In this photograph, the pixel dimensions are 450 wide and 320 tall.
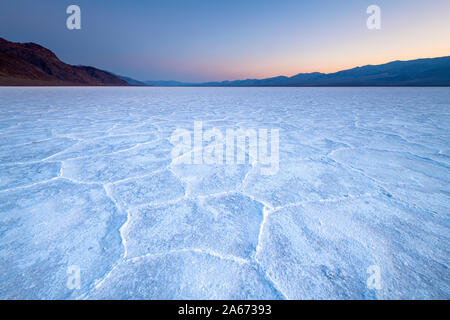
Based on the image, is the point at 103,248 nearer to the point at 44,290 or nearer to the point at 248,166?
the point at 44,290

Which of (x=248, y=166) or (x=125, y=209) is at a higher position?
(x=248, y=166)

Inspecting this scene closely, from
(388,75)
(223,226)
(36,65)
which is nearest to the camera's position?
(223,226)

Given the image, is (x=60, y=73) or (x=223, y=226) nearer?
(x=223, y=226)

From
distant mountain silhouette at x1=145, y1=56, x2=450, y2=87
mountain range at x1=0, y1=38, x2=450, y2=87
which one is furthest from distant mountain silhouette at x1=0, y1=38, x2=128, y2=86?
distant mountain silhouette at x1=145, y1=56, x2=450, y2=87

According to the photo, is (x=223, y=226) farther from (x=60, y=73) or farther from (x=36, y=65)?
(x=36, y=65)

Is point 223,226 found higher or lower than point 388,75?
lower

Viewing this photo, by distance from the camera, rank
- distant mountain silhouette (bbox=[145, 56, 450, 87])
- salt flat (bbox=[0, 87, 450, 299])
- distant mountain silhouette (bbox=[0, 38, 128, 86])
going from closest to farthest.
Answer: salt flat (bbox=[0, 87, 450, 299]) < distant mountain silhouette (bbox=[0, 38, 128, 86]) < distant mountain silhouette (bbox=[145, 56, 450, 87])

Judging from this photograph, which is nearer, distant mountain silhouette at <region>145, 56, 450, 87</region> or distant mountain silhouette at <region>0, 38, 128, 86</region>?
distant mountain silhouette at <region>0, 38, 128, 86</region>

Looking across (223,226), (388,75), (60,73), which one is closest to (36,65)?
(60,73)

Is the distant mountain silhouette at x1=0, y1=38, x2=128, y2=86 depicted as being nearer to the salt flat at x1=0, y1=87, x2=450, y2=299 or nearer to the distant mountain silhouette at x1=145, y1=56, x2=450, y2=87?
the salt flat at x1=0, y1=87, x2=450, y2=299

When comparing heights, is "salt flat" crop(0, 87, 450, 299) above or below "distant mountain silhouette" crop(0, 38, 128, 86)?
below
